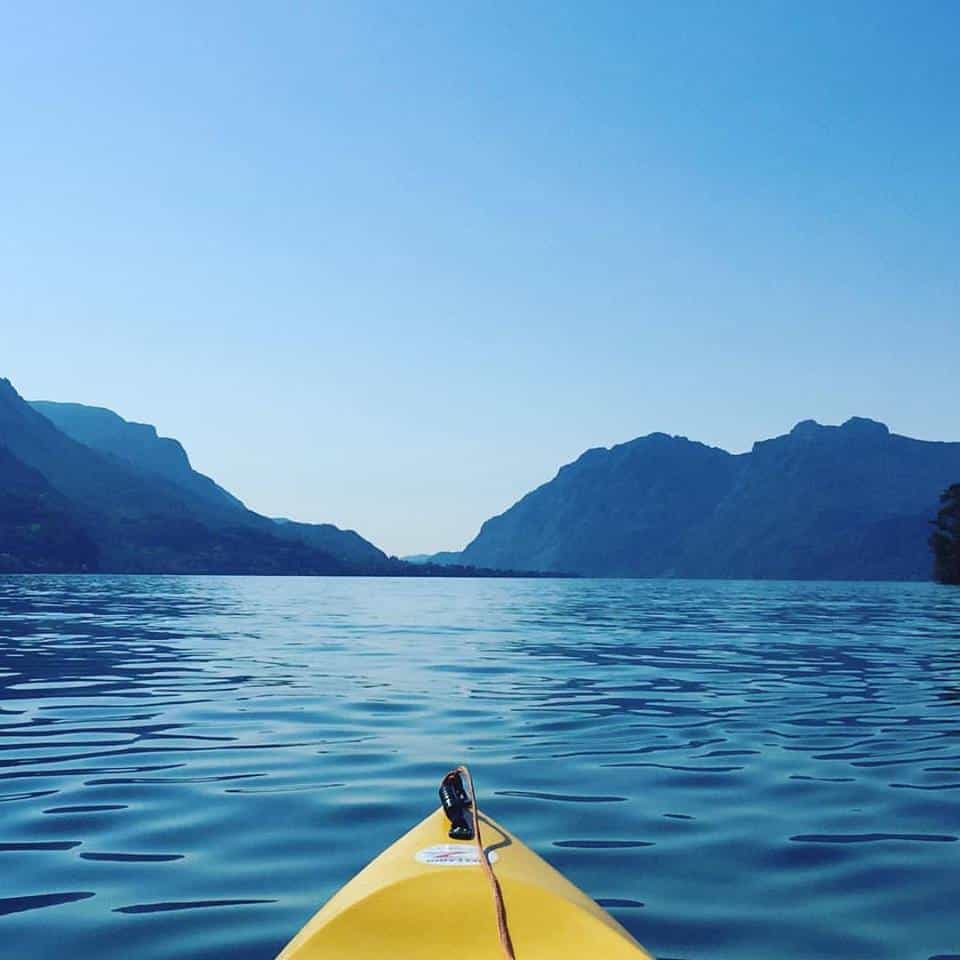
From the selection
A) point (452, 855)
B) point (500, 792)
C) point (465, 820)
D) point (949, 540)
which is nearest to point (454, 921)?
point (452, 855)

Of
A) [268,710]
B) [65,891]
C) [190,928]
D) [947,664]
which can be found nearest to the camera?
[190,928]

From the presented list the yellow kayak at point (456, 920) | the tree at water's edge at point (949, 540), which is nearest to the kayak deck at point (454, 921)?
the yellow kayak at point (456, 920)

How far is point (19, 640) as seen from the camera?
3092cm

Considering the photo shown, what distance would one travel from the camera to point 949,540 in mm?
135125

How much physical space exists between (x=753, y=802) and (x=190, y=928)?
6.23 meters

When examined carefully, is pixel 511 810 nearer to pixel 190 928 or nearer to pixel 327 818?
pixel 327 818

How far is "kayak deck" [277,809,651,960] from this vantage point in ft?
16.9

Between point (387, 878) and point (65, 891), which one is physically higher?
point (387, 878)

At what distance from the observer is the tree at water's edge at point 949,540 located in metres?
133

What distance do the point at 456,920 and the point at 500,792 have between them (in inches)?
231

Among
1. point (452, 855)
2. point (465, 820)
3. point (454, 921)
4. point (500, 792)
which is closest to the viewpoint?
point (454, 921)

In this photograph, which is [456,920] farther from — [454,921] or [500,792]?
[500,792]

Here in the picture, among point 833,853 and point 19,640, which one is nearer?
point 833,853

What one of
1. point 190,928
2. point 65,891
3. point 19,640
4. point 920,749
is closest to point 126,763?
point 65,891
